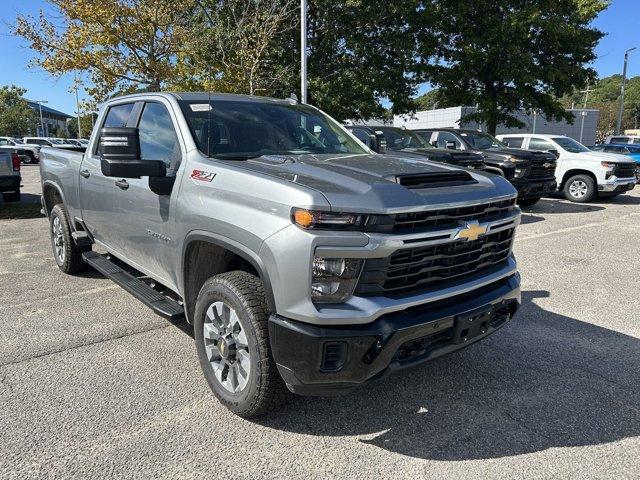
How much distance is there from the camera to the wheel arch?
9.42ft


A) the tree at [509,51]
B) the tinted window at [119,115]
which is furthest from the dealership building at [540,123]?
the tinted window at [119,115]

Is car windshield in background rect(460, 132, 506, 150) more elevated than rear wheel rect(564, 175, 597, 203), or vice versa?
car windshield in background rect(460, 132, 506, 150)

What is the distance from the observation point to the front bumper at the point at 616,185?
12531 mm

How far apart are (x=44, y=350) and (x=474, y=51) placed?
19.7 meters

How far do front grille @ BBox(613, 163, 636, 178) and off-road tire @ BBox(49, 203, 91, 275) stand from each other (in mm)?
12448

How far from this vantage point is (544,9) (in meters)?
20.1

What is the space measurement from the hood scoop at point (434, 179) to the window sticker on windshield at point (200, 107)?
5.35 ft

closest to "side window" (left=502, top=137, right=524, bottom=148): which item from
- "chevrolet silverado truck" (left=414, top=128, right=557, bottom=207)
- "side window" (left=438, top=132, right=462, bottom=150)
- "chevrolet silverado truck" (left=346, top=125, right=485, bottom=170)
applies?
"chevrolet silverado truck" (left=414, top=128, right=557, bottom=207)

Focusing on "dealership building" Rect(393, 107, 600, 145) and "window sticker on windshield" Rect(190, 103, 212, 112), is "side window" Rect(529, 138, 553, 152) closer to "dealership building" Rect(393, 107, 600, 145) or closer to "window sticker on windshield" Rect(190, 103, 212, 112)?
"window sticker on windshield" Rect(190, 103, 212, 112)

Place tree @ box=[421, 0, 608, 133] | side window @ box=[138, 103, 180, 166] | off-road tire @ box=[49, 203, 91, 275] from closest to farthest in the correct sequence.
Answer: side window @ box=[138, 103, 180, 166]
off-road tire @ box=[49, 203, 91, 275]
tree @ box=[421, 0, 608, 133]

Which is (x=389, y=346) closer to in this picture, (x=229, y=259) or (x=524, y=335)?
(x=229, y=259)

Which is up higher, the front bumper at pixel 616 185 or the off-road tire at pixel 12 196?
the front bumper at pixel 616 185

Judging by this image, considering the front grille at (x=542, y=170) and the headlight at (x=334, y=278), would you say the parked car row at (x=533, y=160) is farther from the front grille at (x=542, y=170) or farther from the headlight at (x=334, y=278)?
the headlight at (x=334, y=278)

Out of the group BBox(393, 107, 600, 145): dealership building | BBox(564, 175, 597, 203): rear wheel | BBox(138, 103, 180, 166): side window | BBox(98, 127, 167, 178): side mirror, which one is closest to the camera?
BBox(98, 127, 167, 178): side mirror
